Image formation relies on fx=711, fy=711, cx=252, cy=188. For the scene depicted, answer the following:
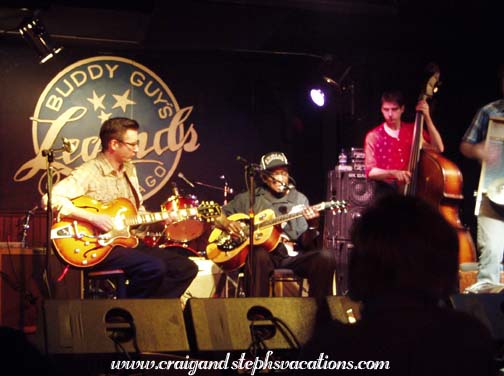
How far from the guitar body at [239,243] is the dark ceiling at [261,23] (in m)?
2.79

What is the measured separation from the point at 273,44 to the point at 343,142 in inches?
64.6

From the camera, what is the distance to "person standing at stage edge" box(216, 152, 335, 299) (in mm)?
6641

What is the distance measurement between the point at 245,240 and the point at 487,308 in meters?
3.06

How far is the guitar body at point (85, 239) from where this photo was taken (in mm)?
5848

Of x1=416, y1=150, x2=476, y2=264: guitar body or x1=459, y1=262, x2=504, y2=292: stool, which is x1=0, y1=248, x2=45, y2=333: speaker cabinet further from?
x1=459, y1=262, x2=504, y2=292: stool

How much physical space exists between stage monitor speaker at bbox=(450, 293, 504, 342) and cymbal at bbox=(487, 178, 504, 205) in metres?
1.94

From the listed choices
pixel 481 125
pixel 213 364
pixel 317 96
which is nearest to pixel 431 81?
pixel 481 125

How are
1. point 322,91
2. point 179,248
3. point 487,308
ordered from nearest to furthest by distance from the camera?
point 487,308, point 179,248, point 322,91

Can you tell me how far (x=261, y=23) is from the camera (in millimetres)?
8922

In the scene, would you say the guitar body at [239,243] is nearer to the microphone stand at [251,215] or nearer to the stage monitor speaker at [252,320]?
the microphone stand at [251,215]

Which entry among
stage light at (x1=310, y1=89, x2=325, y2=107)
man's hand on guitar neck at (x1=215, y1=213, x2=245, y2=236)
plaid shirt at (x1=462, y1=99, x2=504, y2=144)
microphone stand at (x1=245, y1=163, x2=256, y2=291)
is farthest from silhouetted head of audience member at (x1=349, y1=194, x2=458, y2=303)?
stage light at (x1=310, y1=89, x2=325, y2=107)

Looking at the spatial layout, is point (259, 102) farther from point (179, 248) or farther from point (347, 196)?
point (179, 248)

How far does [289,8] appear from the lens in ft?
27.6

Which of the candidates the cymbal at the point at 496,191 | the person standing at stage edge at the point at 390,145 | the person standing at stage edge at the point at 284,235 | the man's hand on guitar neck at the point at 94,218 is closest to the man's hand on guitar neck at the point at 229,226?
the person standing at stage edge at the point at 284,235
